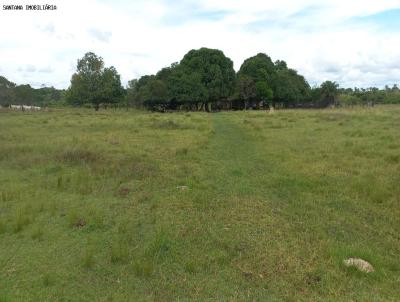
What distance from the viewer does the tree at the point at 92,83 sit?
73.4 metres

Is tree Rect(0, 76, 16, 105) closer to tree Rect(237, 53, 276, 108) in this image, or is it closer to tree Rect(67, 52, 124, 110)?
tree Rect(67, 52, 124, 110)

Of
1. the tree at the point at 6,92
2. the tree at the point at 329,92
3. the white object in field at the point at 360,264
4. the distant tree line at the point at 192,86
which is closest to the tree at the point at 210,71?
the distant tree line at the point at 192,86

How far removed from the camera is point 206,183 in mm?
11195

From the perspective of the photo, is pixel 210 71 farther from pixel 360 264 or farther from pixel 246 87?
pixel 360 264

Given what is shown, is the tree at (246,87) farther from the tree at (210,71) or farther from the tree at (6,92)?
the tree at (6,92)

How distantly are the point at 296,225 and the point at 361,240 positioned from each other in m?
1.24

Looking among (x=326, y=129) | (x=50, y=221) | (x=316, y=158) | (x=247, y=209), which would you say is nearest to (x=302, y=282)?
(x=247, y=209)

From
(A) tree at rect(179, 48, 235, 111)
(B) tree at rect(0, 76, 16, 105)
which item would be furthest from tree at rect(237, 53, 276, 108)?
(B) tree at rect(0, 76, 16, 105)

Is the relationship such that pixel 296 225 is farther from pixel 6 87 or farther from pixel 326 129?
pixel 6 87

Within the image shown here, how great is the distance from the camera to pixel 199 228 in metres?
7.46

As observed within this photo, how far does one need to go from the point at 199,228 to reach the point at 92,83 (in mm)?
71350

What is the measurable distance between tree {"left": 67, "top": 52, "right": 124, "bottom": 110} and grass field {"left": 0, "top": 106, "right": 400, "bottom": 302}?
61.2 metres

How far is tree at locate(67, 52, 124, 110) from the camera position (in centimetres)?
7344

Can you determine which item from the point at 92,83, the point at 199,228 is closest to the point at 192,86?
the point at 92,83
